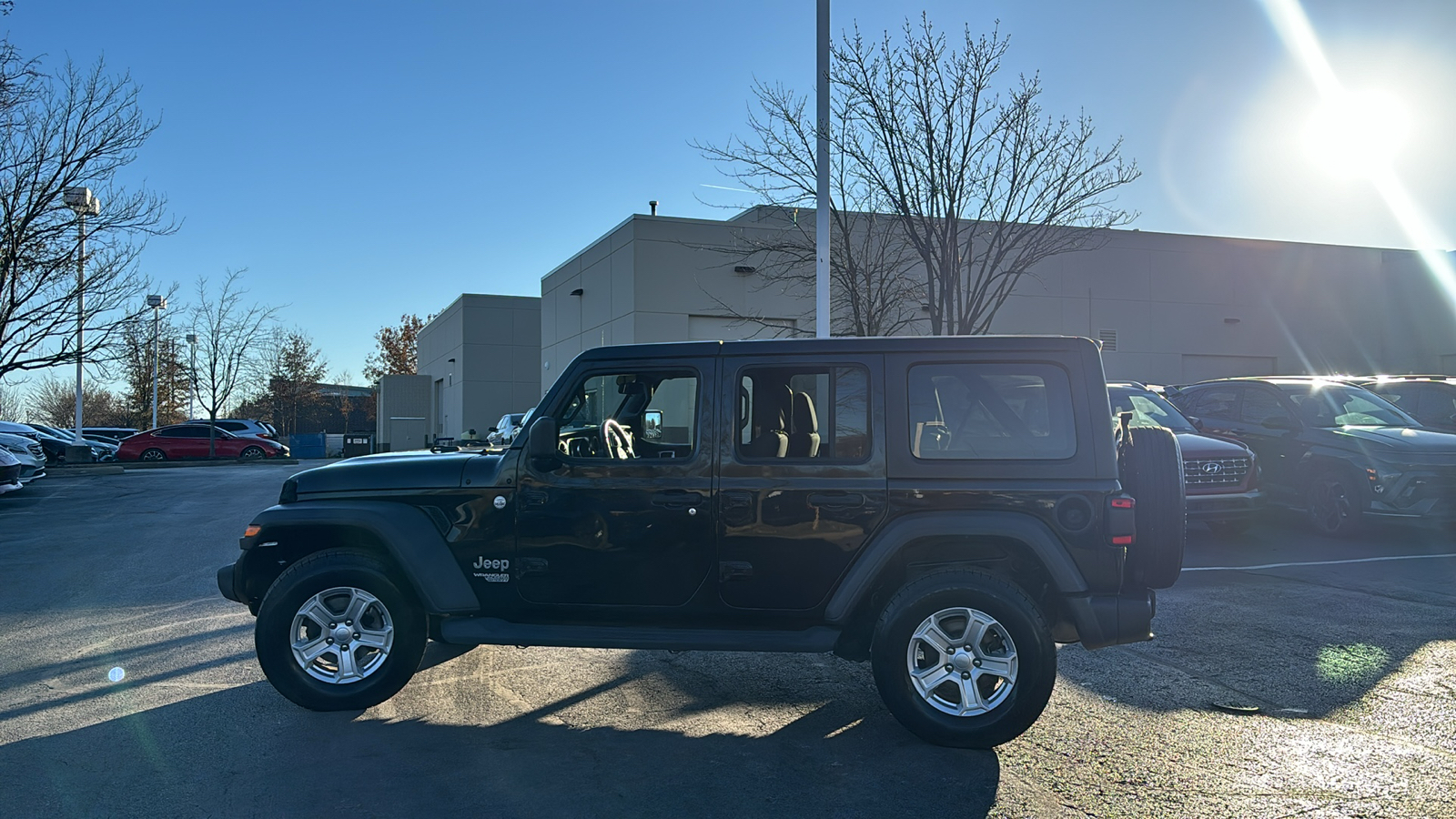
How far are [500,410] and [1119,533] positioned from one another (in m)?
42.1

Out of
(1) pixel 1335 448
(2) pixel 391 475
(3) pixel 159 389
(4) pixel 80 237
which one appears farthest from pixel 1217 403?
(3) pixel 159 389

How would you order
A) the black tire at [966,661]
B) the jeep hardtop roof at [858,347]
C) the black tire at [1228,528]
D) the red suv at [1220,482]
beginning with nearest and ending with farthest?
the black tire at [966,661] < the jeep hardtop roof at [858,347] < the red suv at [1220,482] < the black tire at [1228,528]

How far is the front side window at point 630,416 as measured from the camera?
5.28 metres

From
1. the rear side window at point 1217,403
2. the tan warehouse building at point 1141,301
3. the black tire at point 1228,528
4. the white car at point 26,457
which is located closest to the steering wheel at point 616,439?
the black tire at point 1228,528

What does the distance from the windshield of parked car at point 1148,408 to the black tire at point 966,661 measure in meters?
7.51

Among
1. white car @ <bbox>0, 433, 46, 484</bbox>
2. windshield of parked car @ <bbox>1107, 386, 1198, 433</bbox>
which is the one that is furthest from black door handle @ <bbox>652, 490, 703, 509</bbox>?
white car @ <bbox>0, 433, 46, 484</bbox>

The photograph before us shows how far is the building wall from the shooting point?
146 ft

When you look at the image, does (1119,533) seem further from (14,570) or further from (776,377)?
(14,570)

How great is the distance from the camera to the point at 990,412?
Answer: 4906 mm

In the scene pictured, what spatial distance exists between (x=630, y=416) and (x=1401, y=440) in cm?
991

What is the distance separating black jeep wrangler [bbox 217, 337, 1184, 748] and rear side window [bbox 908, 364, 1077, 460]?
0.01 metres

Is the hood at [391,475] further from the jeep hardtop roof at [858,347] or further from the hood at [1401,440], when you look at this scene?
the hood at [1401,440]

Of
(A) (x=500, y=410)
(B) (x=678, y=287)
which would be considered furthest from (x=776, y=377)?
(A) (x=500, y=410)

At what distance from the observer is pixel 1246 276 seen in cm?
2980
